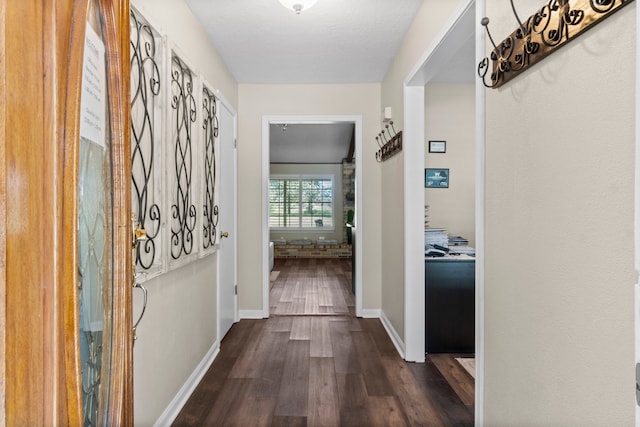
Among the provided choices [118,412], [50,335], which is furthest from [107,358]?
[50,335]

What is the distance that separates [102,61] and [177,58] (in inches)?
56.3

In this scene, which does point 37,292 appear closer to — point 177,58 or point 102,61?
point 102,61

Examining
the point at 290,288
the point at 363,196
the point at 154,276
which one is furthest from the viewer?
the point at 290,288

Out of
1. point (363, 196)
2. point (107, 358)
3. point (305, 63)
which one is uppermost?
point (305, 63)

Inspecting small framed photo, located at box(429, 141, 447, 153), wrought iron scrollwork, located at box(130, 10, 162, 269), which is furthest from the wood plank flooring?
wrought iron scrollwork, located at box(130, 10, 162, 269)

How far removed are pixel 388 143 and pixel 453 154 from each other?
76cm

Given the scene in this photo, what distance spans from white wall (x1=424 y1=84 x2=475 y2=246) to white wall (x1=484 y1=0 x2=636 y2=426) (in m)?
2.17

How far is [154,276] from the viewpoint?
5.72 ft

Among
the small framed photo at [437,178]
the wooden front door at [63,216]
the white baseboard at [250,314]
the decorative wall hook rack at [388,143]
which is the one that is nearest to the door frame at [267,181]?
the white baseboard at [250,314]

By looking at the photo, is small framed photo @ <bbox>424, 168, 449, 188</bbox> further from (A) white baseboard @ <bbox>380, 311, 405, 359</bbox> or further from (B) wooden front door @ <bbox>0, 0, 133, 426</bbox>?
(B) wooden front door @ <bbox>0, 0, 133, 426</bbox>

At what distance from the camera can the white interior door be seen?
10.1 feet

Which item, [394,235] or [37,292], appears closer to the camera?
[37,292]

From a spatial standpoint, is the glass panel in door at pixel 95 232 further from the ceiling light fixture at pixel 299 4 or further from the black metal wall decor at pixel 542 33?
the ceiling light fixture at pixel 299 4

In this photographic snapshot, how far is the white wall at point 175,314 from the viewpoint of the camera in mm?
1686
